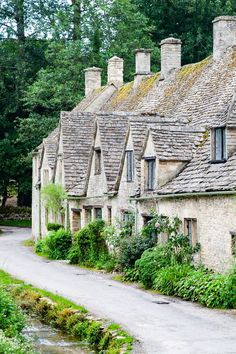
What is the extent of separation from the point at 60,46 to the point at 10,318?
144ft

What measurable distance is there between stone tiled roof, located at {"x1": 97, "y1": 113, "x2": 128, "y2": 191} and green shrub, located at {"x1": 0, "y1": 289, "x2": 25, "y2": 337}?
48.4 feet

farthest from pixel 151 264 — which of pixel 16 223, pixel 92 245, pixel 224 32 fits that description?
pixel 16 223

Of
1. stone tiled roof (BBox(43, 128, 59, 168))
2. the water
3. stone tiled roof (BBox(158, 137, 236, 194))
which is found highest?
stone tiled roof (BBox(43, 128, 59, 168))

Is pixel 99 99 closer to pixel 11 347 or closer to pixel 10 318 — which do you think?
pixel 10 318

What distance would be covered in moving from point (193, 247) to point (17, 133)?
4248cm

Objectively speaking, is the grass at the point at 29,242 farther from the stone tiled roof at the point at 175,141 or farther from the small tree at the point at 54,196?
the stone tiled roof at the point at 175,141

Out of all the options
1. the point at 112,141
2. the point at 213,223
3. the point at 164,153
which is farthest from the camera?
the point at 112,141

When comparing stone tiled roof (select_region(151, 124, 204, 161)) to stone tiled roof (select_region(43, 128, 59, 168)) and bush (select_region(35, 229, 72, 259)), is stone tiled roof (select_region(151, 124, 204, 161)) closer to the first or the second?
bush (select_region(35, 229, 72, 259))

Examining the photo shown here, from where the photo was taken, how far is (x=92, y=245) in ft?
107

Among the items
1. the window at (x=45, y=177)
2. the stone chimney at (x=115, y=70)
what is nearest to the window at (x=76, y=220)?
the window at (x=45, y=177)

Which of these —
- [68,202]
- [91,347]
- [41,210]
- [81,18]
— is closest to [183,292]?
[91,347]

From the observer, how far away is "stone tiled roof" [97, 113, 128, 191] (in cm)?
3391

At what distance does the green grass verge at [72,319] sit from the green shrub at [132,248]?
415cm

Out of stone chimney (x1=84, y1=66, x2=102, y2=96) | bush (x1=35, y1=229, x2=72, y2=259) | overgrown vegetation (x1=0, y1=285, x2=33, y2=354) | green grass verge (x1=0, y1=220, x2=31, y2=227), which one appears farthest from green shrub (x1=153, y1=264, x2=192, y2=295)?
green grass verge (x1=0, y1=220, x2=31, y2=227)
